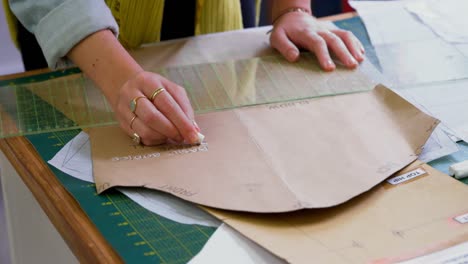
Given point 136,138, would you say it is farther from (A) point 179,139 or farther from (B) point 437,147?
(B) point 437,147

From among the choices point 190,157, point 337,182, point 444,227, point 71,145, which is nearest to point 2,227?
point 71,145

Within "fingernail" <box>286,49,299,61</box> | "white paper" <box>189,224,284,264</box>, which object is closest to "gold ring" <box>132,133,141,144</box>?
"white paper" <box>189,224,284,264</box>

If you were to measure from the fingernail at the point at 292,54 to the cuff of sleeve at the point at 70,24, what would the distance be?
0.30 meters

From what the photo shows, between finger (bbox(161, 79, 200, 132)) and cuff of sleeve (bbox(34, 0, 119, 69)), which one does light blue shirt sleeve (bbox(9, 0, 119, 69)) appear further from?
finger (bbox(161, 79, 200, 132))

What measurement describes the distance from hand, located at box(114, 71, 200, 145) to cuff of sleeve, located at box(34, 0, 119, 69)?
0.10 metres

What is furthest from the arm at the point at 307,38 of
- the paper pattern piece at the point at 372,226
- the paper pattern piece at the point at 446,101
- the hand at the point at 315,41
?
the paper pattern piece at the point at 372,226

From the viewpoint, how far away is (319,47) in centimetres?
112

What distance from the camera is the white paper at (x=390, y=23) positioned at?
4.03 feet

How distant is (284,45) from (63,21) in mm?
376

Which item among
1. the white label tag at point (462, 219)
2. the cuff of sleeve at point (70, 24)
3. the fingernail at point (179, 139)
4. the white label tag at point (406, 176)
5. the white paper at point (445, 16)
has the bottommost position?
the fingernail at point (179, 139)

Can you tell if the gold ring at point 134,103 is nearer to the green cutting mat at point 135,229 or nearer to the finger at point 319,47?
the green cutting mat at point 135,229

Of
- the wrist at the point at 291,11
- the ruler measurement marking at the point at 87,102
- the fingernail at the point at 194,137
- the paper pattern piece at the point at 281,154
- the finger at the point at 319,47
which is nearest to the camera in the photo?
the paper pattern piece at the point at 281,154

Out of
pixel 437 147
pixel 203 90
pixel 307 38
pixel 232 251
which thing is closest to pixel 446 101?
pixel 437 147

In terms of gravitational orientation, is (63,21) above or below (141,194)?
above
